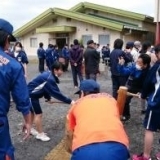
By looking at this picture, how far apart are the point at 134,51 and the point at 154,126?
15.2ft

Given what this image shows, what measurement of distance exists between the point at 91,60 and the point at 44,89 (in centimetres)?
526

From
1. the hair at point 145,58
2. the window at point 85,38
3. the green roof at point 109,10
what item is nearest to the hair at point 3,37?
the hair at point 145,58

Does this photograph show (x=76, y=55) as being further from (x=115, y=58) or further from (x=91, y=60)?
(x=115, y=58)

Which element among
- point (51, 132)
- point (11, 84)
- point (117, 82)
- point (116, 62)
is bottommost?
point (51, 132)

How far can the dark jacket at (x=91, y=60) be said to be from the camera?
10.8m

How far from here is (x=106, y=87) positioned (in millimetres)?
12438

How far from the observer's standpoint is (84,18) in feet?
83.4

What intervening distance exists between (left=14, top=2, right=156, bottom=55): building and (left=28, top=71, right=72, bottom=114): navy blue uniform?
1838 cm

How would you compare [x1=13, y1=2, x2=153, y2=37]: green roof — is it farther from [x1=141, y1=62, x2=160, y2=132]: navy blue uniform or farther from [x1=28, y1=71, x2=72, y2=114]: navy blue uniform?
[x1=141, y1=62, x2=160, y2=132]: navy blue uniform

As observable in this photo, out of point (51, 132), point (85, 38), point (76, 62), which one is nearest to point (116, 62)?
point (51, 132)

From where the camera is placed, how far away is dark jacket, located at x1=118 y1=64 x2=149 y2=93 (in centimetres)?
676

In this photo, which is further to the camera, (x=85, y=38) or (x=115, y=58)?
(x=85, y=38)

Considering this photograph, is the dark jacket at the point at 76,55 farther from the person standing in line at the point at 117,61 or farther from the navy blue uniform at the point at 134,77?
the navy blue uniform at the point at 134,77

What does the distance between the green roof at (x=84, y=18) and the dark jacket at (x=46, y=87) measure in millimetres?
18391
